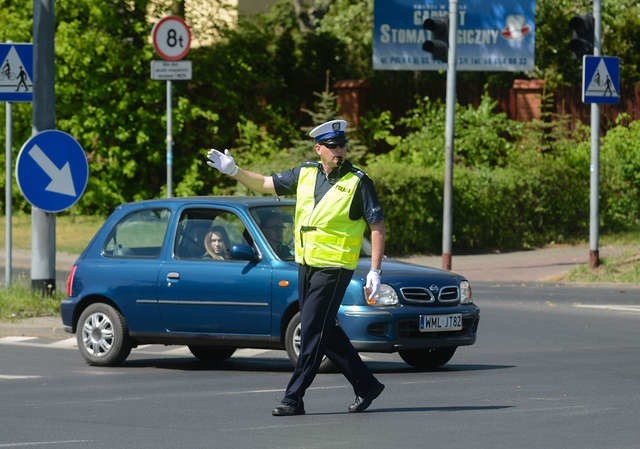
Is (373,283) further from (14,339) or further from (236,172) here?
(14,339)

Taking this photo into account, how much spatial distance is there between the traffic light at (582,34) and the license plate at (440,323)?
1209cm

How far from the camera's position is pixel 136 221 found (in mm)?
14273

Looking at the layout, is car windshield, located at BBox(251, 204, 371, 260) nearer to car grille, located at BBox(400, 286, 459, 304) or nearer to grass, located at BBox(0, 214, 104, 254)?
car grille, located at BBox(400, 286, 459, 304)

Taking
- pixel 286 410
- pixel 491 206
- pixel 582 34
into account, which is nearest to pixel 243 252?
pixel 286 410

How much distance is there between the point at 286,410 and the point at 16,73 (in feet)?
27.1

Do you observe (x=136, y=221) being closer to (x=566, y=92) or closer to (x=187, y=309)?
(x=187, y=309)

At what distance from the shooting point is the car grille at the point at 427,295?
42.2 ft

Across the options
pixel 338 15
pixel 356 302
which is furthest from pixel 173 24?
pixel 338 15

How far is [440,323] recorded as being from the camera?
12992mm

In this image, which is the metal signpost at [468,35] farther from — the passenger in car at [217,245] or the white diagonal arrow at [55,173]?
the passenger in car at [217,245]

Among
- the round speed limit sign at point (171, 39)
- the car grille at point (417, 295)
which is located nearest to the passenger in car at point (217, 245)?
the car grille at point (417, 295)

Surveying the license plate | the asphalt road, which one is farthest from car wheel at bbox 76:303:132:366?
the license plate

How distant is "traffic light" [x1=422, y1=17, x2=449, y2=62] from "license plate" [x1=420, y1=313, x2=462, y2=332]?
12835mm

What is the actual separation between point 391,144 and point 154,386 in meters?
24.6
